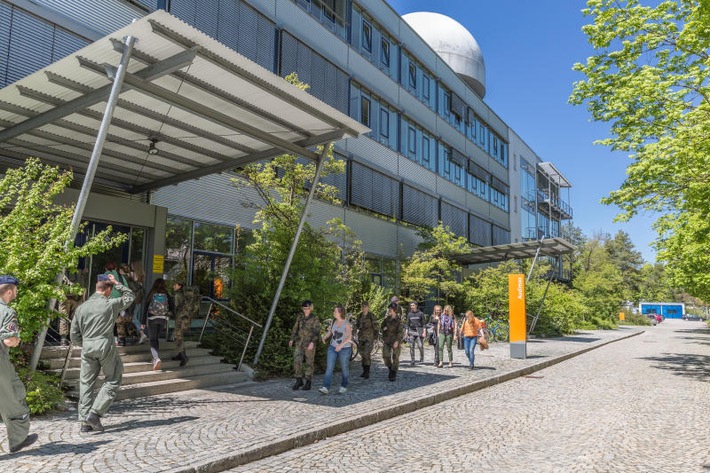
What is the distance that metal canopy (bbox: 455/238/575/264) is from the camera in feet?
81.9

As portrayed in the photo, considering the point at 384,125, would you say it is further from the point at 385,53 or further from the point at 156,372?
the point at 156,372

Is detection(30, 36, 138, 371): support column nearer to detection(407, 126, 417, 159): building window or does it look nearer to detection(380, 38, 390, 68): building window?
detection(380, 38, 390, 68): building window

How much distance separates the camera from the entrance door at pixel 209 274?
615 inches

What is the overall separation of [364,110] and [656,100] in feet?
41.9

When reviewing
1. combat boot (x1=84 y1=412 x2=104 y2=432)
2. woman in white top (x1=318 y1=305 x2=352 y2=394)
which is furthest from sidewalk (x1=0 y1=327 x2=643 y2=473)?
woman in white top (x1=318 y1=305 x2=352 y2=394)

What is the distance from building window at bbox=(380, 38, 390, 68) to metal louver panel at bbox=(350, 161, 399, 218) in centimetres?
559

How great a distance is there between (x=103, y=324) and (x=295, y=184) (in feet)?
30.0

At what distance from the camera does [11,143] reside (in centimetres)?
1091

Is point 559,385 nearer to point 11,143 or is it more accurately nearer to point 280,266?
point 280,266

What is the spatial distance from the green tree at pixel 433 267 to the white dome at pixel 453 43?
15409 mm

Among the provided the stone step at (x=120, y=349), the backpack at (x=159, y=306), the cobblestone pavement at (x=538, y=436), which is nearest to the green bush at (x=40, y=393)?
the stone step at (x=120, y=349)

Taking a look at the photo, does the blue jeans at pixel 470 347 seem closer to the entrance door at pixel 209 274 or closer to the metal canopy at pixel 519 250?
the entrance door at pixel 209 274

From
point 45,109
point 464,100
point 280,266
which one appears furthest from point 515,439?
point 464,100

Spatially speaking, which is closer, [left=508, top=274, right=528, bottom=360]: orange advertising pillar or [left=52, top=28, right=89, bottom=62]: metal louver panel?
[left=52, top=28, right=89, bottom=62]: metal louver panel
